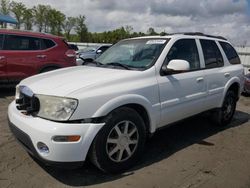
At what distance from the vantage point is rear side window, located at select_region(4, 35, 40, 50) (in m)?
8.51

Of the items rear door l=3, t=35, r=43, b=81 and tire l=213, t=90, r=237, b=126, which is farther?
rear door l=3, t=35, r=43, b=81

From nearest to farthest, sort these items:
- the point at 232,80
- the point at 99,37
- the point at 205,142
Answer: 1. the point at 205,142
2. the point at 232,80
3. the point at 99,37

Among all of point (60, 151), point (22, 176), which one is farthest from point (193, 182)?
point (22, 176)

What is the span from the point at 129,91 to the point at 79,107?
2.41 ft

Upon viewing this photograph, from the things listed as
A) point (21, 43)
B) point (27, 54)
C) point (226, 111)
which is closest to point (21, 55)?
point (27, 54)

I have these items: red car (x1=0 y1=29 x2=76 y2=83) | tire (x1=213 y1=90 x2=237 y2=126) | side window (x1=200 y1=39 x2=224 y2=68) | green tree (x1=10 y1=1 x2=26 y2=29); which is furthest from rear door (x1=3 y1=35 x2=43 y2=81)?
green tree (x1=10 y1=1 x2=26 y2=29)

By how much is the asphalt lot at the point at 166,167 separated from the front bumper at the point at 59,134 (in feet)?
1.22

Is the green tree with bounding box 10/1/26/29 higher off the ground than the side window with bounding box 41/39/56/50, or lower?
higher

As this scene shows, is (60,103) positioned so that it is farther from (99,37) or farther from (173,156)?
(99,37)

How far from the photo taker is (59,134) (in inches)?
133

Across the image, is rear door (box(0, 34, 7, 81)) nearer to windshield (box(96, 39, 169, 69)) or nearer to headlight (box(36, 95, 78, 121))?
windshield (box(96, 39, 169, 69))

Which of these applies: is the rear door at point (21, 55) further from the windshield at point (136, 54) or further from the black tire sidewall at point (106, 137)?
the black tire sidewall at point (106, 137)

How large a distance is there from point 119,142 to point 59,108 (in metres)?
0.88

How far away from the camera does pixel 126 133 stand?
393 centimetres
